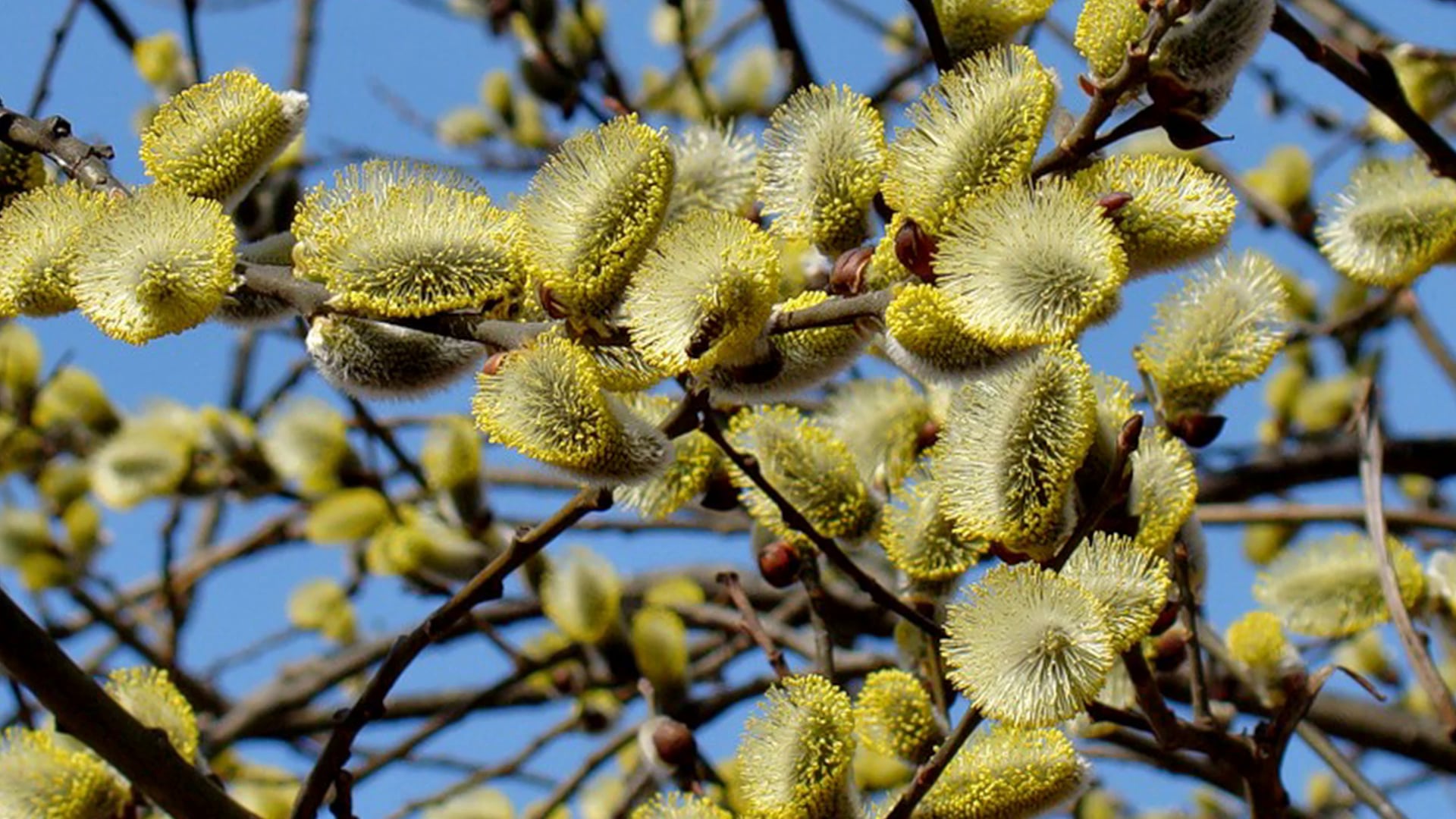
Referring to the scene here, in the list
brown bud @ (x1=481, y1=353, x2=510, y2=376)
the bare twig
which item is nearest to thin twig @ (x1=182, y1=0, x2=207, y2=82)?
the bare twig

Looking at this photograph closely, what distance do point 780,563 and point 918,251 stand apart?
0.55 metres

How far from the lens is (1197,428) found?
1.36 m

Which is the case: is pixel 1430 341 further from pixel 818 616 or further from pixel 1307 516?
pixel 818 616

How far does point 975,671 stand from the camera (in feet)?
3.39

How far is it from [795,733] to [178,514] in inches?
69.2

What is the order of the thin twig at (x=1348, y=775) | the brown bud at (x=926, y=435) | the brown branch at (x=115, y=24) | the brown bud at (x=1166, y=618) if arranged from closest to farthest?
the brown bud at (x=1166, y=618), the brown bud at (x=926, y=435), the thin twig at (x=1348, y=775), the brown branch at (x=115, y=24)

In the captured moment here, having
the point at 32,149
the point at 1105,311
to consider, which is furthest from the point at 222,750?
Result: the point at 1105,311

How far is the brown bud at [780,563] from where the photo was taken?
1.49m

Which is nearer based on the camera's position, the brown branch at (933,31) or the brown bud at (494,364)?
the brown bud at (494,364)

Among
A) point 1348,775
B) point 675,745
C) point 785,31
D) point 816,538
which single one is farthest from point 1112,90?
point 785,31

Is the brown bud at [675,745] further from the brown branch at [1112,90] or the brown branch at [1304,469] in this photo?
the brown branch at [1304,469]

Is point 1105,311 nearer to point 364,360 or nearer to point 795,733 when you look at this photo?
point 795,733

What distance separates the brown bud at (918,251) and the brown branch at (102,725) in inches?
26.6

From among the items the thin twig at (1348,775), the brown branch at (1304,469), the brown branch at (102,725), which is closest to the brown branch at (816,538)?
the brown branch at (102,725)
